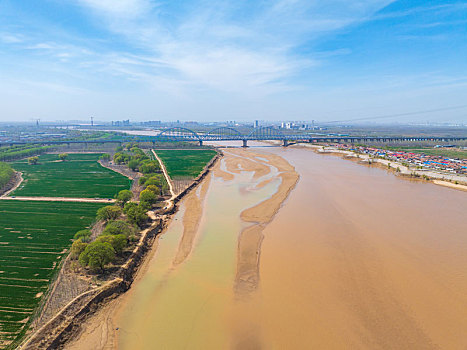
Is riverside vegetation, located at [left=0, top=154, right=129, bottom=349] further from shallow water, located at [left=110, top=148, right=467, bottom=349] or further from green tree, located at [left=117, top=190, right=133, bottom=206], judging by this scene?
shallow water, located at [left=110, top=148, right=467, bottom=349]

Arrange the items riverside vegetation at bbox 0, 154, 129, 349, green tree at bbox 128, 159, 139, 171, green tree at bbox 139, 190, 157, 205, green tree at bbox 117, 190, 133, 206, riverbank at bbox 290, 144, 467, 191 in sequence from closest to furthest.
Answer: riverside vegetation at bbox 0, 154, 129, 349 → green tree at bbox 139, 190, 157, 205 → green tree at bbox 117, 190, 133, 206 → riverbank at bbox 290, 144, 467, 191 → green tree at bbox 128, 159, 139, 171

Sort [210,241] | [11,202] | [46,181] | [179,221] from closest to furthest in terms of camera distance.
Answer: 1. [210,241]
2. [179,221]
3. [11,202]
4. [46,181]

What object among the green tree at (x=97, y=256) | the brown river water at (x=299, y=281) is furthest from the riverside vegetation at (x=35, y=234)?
the brown river water at (x=299, y=281)

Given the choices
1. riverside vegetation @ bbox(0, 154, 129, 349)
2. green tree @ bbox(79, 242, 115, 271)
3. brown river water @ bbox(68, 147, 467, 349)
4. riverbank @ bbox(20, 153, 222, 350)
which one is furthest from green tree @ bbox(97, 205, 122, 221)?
green tree @ bbox(79, 242, 115, 271)

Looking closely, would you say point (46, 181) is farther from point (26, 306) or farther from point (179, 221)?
point (26, 306)

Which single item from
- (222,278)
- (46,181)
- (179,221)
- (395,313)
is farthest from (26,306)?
(46,181)

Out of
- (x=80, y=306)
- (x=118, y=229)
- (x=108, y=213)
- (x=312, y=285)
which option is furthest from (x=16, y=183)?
(x=312, y=285)
